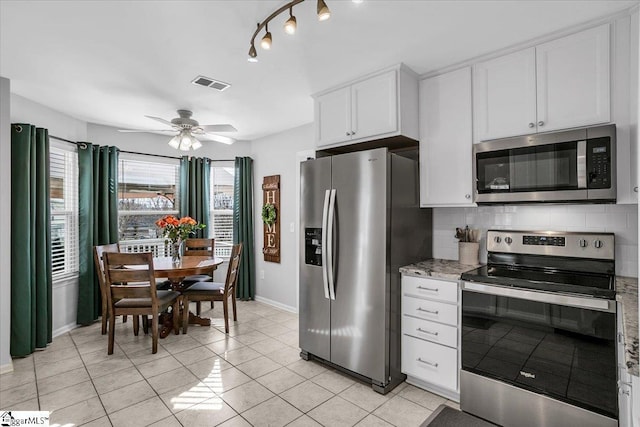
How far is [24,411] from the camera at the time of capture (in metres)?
2.33

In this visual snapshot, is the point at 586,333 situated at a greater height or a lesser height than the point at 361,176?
lesser

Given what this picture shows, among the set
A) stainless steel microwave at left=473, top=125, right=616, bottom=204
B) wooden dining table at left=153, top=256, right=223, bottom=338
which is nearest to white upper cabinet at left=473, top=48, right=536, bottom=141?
stainless steel microwave at left=473, top=125, right=616, bottom=204

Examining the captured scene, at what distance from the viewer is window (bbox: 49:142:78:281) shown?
388 cm

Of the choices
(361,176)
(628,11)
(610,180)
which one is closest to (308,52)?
(361,176)

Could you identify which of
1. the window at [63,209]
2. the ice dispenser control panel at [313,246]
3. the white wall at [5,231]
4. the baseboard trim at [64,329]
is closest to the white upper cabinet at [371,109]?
the ice dispenser control panel at [313,246]

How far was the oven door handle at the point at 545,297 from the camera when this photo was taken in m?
1.82

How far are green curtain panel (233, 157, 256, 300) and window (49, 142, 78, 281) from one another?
6.71 feet

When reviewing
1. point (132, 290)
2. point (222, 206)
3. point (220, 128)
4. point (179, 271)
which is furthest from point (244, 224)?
point (132, 290)

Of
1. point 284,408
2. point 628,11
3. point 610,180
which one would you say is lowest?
point 284,408

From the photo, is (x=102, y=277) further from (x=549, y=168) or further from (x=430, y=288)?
(x=549, y=168)

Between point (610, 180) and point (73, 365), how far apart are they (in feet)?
14.2

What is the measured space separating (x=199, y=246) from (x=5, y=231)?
82.1 inches

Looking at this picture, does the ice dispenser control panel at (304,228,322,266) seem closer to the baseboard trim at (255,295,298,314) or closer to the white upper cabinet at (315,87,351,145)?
the white upper cabinet at (315,87,351,145)

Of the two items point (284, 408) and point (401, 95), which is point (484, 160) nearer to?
point (401, 95)
